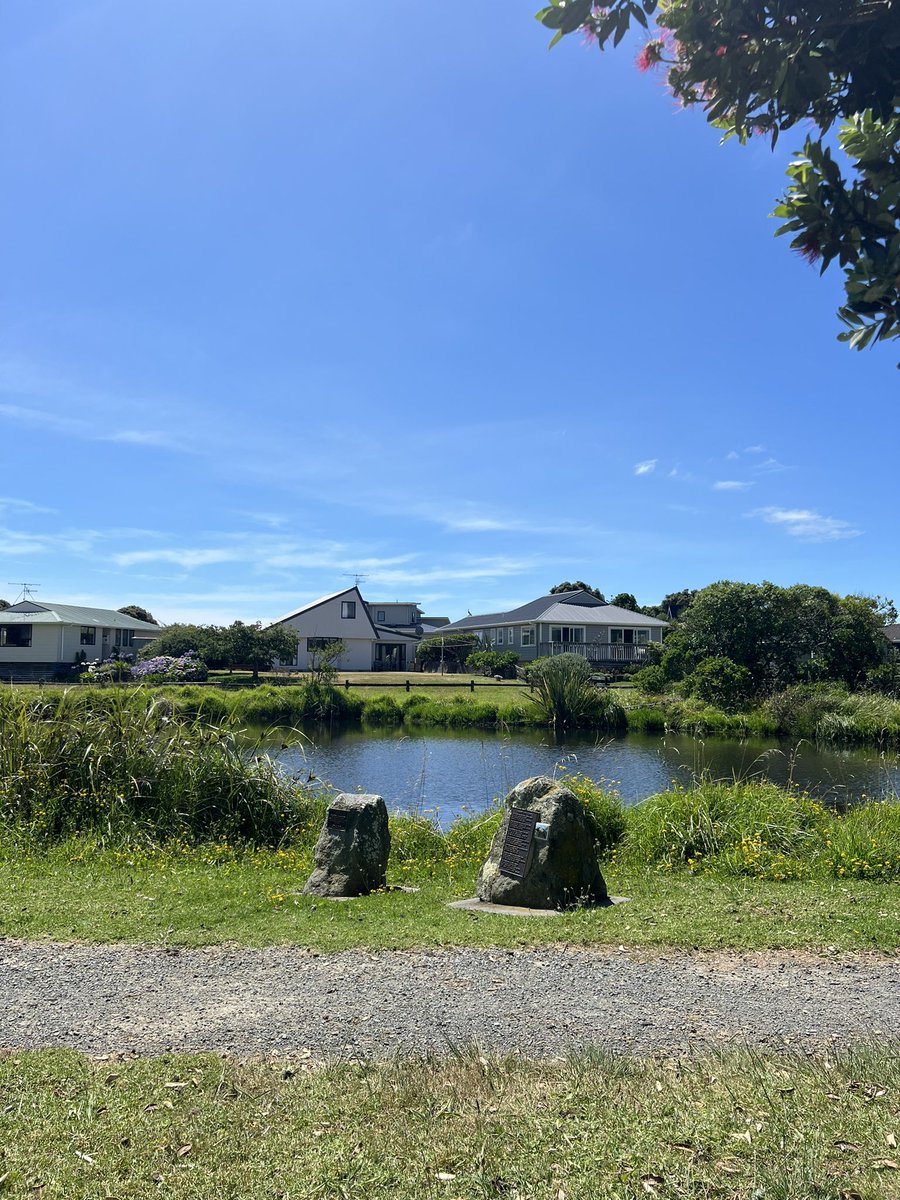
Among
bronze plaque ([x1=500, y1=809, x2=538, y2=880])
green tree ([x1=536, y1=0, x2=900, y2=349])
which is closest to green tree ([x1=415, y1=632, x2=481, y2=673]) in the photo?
bronze plaque ([x1=500, y1=809, x2=538, y2=880])

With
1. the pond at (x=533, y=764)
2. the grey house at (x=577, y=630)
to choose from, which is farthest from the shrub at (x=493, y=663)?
the pond at (x=533, y=764)

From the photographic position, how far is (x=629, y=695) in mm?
38750

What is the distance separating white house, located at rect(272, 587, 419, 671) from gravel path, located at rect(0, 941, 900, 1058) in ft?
169

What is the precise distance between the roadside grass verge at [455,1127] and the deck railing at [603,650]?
5308 cm

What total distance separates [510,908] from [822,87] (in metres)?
6.51

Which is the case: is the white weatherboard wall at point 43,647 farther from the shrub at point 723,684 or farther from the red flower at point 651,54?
the red flower at point 651,54

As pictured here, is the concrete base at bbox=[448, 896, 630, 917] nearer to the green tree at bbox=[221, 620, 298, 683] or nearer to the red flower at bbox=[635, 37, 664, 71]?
the red flower at bbox=[635, 37, 664, 71]

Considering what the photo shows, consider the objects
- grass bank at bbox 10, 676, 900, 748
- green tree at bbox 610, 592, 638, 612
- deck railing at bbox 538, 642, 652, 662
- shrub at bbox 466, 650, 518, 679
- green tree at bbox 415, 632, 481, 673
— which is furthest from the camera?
green tree at bbox 610, 592, 638, 612

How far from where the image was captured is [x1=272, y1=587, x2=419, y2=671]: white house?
59812 mm

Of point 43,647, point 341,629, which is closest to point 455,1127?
point 43,647

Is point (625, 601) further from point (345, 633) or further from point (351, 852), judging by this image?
point (351, 852)

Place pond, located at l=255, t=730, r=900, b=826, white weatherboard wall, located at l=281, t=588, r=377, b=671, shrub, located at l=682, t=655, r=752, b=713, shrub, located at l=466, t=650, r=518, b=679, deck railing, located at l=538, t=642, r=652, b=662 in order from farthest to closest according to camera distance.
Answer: white weatherboard wall, located at l=281, t=588, r=377, b=671, deck railing, located at l=538, t=642, r=652, b=662, shrub, located at l=466, t=650, r=518, b=679, shrub, located at l=682, t=655, r=752, b=713, pond, located at l=255, t=730, r=900, b=826

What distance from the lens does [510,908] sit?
7590 mm

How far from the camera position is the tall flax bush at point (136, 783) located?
35.0 feet
